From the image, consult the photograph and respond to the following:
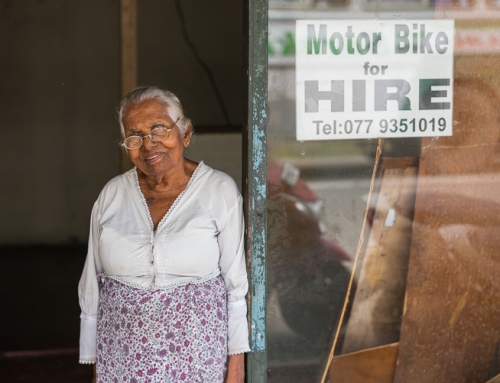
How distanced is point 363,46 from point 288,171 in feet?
1.66

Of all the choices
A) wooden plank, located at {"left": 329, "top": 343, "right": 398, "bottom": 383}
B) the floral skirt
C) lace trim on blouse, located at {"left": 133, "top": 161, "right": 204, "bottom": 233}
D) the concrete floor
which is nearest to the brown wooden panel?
wooden plank, located at {"left": 329, "top": 343, "right": 398, "bottom": 383}

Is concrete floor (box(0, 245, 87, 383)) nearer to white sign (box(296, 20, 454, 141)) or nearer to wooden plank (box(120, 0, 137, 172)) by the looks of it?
wooden plank (box(120, 0, 137, 172))

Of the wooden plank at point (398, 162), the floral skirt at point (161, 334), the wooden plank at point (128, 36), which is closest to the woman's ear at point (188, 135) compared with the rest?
the floral skirt at point (161, 334)

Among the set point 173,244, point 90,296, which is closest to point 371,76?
point 173,244

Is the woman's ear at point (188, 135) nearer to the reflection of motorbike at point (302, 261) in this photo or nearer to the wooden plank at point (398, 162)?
the reflection of motorbike at point (302, 261)

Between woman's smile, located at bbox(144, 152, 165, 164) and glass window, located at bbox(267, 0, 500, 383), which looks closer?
woman's smile, located at bbox(144, 152, 165, 164)

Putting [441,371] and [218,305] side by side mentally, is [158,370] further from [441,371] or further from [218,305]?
[441,371]

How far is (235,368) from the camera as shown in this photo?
223cm

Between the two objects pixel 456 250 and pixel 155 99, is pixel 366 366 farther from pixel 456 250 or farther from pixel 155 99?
pixel 155 99

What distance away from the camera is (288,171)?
236cm

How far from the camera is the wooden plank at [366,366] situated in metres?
2.49

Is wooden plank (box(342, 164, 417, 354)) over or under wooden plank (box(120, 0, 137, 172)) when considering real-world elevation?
under

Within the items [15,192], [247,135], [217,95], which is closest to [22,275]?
[15,192]

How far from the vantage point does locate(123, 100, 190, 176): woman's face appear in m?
2.10
